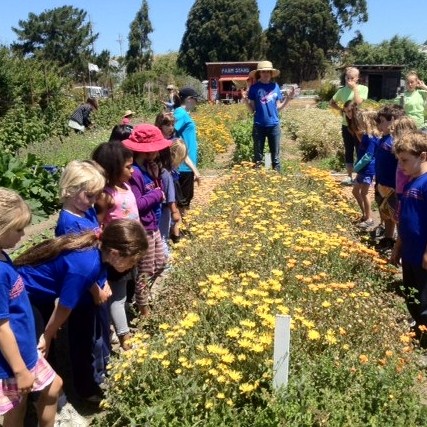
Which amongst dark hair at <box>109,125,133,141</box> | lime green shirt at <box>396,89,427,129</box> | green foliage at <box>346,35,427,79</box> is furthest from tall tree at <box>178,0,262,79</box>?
dark hair at <box>109,125,133,141</box>

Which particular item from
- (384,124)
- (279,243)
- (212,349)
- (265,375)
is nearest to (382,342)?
(265,375)

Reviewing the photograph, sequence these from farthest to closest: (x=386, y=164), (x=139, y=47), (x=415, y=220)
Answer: (x=139, y=47) → (x=386, y=164) → (x=415, y=220)

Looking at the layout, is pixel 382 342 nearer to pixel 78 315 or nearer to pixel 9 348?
pixel 78 315

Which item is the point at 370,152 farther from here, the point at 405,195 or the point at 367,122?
the point at 405,195

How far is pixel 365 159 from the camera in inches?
248

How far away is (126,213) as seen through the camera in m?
3.78

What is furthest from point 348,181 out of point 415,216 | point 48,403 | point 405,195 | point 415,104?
point 48,403

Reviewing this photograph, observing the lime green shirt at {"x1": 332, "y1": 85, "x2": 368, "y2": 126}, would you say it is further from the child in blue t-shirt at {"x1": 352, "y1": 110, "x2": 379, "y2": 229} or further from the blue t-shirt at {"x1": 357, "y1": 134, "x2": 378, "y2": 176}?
the blue t-shirt at {"x1": 357, "y1": 134, "x2": 378, "y2": 176}

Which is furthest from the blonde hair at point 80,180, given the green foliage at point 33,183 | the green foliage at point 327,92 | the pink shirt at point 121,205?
the green foliage at point 327,92

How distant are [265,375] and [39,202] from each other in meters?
5.68

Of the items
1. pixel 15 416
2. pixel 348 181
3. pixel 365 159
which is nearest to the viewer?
pixel 15 416

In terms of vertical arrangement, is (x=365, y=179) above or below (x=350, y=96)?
below

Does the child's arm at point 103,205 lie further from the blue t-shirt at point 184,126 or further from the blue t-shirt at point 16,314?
the blue t-shirt at point 184,126

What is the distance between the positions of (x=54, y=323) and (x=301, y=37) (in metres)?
71.1
